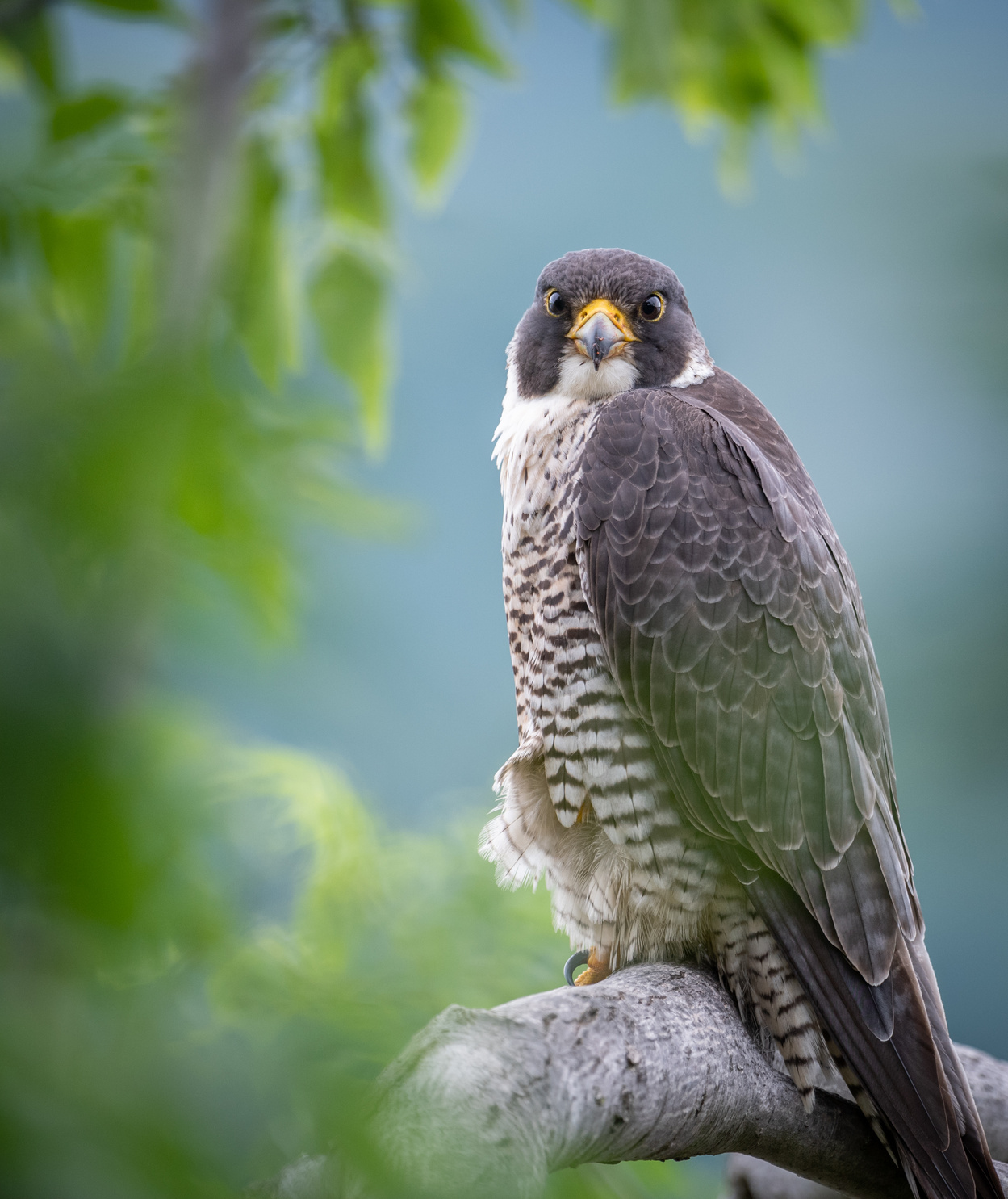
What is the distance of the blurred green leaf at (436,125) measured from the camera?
6.47 feet

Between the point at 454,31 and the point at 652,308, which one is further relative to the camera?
the point at 652,308

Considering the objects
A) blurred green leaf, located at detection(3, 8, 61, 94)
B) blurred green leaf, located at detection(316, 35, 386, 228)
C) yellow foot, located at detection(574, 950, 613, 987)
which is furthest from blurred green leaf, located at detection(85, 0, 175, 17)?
yellow foot, located at detection(574, 950, 613, 987)

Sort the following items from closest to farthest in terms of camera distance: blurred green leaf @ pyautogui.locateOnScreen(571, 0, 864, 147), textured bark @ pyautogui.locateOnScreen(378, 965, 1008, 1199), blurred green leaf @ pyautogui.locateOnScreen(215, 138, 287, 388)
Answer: textured bark @ pyautogui.locateOnScreen(378, 965, 1008, 1199) → blurred green leaf @ pyautogui.locateOnScreen(215, 138, 287, 388) → blurred green leaf @ pyautogui.locateOnScreen(571, 0, 864, 147)

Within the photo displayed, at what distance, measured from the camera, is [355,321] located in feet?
6.03

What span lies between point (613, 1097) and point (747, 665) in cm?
78

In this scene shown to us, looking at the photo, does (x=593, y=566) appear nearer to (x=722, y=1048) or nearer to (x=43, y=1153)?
(x=722, y=1048)

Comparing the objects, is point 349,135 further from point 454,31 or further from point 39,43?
point 39,43

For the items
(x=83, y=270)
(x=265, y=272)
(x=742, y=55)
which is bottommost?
(x=83, y=270)

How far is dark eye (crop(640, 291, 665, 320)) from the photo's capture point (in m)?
2.25

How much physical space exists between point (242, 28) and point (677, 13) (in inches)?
39.7

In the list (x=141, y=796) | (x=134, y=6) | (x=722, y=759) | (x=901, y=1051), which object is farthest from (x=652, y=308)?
(x=141, y=796)

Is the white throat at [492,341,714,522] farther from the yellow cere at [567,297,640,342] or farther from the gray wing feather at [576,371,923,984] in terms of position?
the gray wing feather at [576,371,923,984]

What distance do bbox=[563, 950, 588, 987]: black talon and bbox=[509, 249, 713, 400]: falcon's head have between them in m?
1.18

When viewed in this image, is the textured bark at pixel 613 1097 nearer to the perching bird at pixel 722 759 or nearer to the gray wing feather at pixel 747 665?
the perching bird at pixel 722 759
